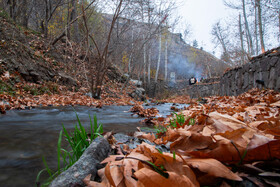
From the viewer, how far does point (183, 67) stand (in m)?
37.4

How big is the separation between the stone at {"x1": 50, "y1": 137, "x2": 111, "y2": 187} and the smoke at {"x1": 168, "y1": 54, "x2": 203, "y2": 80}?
34.3 m

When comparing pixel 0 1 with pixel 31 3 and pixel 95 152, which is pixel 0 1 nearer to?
pixel 31 3

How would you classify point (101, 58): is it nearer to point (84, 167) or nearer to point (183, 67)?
point (84, 167)

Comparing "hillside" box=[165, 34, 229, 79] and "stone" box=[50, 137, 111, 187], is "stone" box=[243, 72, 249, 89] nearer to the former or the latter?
"stone" box=[50, 137, 111, 187]

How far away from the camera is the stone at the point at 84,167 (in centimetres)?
92

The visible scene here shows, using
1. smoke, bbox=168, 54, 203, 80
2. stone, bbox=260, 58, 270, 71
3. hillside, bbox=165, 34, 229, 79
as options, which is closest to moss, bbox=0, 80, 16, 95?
stone, bbox=260, 58, 270, 71

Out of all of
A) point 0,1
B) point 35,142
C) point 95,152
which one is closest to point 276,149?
point 95,152

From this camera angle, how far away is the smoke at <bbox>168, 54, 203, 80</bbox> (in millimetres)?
35625

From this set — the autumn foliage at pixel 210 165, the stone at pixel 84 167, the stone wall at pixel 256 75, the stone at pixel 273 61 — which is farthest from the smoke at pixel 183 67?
the autumn foliage at pixel 210 165

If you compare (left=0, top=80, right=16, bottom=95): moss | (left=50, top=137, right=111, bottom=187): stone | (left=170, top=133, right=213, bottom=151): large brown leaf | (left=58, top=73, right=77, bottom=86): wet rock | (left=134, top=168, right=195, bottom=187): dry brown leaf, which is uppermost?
(left=58, top=73, right=77, bottom=86): wet rock

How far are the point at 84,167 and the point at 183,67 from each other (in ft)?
126

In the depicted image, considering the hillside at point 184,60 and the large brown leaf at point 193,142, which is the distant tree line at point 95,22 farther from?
the hillside at point 184,60

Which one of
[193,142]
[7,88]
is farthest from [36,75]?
[193,142]

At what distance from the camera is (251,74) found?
20.7 ft
